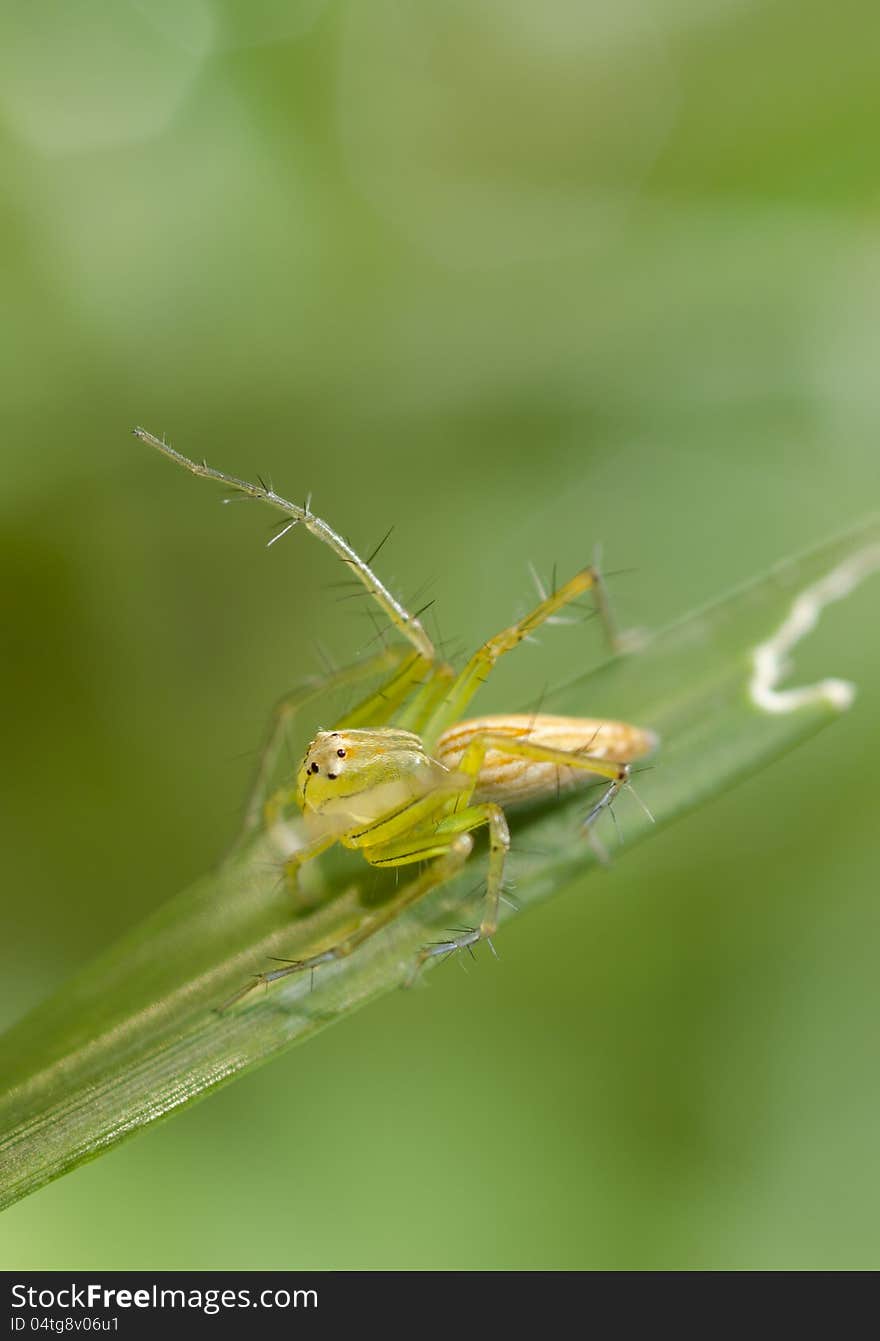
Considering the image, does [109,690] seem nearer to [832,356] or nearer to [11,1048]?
[11,1048]

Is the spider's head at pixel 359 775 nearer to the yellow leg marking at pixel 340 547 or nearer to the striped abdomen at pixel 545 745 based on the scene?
the striped abdomen at pixel 545 745

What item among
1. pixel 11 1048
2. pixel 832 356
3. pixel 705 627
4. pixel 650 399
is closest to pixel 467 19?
pixel 650 399

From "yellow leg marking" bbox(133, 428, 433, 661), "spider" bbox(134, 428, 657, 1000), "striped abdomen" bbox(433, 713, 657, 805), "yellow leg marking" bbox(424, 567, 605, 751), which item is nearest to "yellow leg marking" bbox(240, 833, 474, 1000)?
"spider" bbox(134, 428, 657, 1000)

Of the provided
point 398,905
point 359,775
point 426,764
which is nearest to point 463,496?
point 426,764

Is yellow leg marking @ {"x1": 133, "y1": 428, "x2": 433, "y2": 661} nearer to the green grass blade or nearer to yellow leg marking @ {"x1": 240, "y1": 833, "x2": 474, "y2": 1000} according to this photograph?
the green grass blade

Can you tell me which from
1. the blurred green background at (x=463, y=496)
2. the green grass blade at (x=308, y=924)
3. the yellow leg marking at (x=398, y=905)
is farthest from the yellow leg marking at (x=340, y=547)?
the blurred green background at (x=463, y=496)

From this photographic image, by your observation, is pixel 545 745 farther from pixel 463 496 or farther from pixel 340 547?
pixel 463 496
